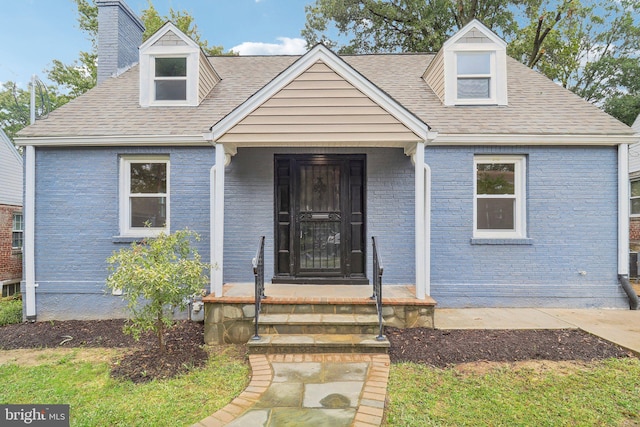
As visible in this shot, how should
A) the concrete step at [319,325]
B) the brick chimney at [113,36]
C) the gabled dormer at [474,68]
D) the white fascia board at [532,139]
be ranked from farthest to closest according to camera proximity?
1. the brick chimney at [113,36]
2. the gabled dormer at [474,68]
3. the white fascia board at [532,139]
4. the concrete step at [319,325]

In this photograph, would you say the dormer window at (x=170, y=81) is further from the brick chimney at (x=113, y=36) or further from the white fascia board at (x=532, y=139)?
the white fascia board at (x=532, y=139)

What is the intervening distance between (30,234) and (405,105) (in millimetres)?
7316

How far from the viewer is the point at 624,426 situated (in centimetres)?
263

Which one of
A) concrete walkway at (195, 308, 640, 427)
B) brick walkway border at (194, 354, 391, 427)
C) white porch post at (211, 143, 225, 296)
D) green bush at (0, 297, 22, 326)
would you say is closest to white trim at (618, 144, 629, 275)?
concrete walkway at (195, 308, 640, 427)

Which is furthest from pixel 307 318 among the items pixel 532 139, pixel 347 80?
pixel 532 139

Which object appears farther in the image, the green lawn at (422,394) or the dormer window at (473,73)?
the dormer window at (473,73)

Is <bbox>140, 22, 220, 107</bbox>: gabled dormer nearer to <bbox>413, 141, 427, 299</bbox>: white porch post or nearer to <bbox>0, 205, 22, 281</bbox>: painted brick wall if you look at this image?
<bbox>413, 141, 427, 299</bbox>: white porch post

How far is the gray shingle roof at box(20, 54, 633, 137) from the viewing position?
5.73 m

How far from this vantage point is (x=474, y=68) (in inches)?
254

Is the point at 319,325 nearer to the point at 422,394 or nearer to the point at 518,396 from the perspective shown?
the point at 422,394

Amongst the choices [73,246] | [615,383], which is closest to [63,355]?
[73,246]

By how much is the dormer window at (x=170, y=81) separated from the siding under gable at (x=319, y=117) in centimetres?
277

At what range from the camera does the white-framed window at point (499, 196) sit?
233 inches

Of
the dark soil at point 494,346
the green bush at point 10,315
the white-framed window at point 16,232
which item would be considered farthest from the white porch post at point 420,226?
the white-framed window at point 16,232
